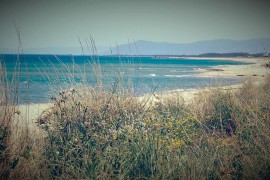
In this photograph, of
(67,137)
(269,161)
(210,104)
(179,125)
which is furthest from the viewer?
(210,104)

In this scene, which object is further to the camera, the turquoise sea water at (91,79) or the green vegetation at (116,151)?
the turquoise sea water at (91,79)

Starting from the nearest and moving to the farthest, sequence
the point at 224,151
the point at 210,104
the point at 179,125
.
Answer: the point at 224,151
the point at 179,125
the point at 210,104

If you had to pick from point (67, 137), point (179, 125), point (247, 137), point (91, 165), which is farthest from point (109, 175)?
point (247, 137)

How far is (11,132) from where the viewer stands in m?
3.38

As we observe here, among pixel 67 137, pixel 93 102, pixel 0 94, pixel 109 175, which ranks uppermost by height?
pixel 0 94

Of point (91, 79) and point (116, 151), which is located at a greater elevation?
point (91, 79)

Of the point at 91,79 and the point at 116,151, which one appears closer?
the point at 116,151

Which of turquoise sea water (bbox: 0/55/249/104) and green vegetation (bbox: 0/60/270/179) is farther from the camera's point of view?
turquoise sea water (bbox: 0/55/249/104)

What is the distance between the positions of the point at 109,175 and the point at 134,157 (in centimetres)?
47

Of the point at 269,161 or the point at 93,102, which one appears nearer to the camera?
the point at 269,161

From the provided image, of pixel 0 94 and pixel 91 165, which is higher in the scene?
pixel 0 94

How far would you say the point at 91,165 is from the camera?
2.92 m

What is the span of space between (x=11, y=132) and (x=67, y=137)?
0.76 m

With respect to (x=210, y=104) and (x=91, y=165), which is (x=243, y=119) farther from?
(x=91, y=165)
